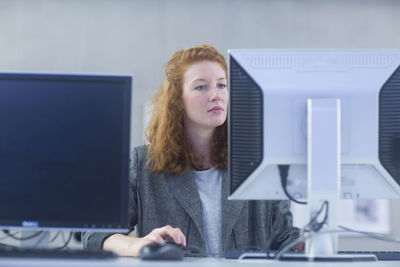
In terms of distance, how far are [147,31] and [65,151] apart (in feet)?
9.63

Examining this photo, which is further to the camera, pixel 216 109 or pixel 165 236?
pixel 216 109

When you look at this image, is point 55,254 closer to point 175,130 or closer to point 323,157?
point 323,157

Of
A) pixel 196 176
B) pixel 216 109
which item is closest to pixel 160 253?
pixel 196 176

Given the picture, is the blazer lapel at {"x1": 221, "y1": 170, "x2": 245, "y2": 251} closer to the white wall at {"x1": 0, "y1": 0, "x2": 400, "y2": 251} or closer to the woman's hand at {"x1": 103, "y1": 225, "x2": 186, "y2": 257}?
the woman's hand at {"x1": 103, "y1": 225, "x2": 186, "y2": 257}

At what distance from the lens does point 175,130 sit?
202cm

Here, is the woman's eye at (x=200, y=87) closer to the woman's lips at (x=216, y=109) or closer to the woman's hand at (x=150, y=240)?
the woman's lips at (x=216, y=109)

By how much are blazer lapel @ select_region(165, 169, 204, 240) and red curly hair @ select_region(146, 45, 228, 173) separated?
0.10 ft

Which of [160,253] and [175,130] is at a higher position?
[175,130]

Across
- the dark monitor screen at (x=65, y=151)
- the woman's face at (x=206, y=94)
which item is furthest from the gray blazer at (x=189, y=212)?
the dark monitor screen at (x=65, y=151)

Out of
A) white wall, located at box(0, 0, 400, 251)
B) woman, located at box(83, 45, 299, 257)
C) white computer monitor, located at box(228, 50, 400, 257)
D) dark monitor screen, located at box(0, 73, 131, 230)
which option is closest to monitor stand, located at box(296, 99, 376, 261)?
white computer monitor, located at box(228, 50, 400, 257)

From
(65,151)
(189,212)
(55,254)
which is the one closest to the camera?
(55,254)

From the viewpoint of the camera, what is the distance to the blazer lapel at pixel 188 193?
5.75 ft

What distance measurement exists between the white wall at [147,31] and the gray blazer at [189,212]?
7.15 feet

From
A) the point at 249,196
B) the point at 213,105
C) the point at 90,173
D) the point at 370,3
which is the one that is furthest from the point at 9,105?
the point at 370,3
